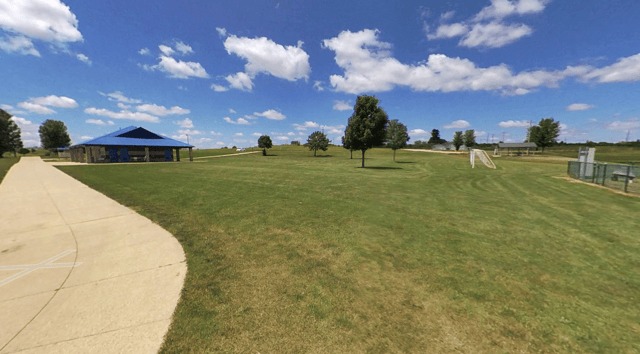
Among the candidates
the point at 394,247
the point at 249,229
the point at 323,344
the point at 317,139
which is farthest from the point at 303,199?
the point at 317,139

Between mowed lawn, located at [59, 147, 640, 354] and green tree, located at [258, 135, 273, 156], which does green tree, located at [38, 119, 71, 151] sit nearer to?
green tree, located at [258, 135, 273, 156]

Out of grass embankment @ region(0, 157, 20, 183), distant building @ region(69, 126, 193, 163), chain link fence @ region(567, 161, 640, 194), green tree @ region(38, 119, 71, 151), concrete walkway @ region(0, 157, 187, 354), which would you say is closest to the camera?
concrete walkway @ region(0, 157, 187, 354)

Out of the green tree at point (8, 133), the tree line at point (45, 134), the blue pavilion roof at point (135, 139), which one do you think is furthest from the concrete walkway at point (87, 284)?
the tree line at point (45, 134)

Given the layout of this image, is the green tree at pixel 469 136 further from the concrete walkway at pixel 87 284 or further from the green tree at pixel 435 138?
the concrete walkway at pixel 87 284

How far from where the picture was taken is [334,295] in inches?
141

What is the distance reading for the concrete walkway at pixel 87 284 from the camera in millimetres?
2697

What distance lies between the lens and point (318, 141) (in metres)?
68.5

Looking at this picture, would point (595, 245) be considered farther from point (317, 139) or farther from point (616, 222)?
point (317, 139)

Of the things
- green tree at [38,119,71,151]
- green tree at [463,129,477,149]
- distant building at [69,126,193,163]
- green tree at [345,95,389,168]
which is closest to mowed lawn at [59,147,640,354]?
green tree at [345,95,389,168]

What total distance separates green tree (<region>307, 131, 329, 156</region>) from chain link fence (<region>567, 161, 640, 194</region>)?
54.0 metres

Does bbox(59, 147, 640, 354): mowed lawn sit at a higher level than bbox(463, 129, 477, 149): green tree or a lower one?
lower

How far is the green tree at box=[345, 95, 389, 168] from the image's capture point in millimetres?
25359

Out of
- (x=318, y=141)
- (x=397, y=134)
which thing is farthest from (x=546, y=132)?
(x=318, y=141)

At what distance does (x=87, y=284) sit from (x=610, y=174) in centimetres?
2484
